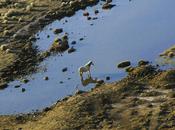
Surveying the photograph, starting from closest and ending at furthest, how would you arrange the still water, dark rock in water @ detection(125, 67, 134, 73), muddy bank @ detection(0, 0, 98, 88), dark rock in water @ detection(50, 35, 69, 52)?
1. dark rock in water @ detection(125, 67, 134, 73)
2. the still water
3. muddy bank @ detection(0, 0, 98, 88)
4. dark rock in water @ detection(50, 35, 69, 52)

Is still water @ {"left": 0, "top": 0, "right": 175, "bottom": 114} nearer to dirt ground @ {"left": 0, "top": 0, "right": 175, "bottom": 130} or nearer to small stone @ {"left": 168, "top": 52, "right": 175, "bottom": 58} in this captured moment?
small stone @ {"left": 168, "top": 52, "right": 175, "bottom": 58}

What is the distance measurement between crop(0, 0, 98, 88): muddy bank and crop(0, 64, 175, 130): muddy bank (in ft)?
34.9

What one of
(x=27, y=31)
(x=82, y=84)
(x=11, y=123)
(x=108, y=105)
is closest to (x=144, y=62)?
(x=82, y=84)

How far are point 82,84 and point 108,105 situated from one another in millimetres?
7971

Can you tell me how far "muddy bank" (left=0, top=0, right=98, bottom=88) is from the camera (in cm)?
5641

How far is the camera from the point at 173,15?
64.4 meters

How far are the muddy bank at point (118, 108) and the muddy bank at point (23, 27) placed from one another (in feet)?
34.9

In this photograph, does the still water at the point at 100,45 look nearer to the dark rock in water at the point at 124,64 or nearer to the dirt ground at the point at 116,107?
the dark rock in water at the point at 124,64

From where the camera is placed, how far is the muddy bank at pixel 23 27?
185ft

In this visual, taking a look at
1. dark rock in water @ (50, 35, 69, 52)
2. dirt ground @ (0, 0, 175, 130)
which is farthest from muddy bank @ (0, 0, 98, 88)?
dark rock in water @ (50, 35, 69, 52)

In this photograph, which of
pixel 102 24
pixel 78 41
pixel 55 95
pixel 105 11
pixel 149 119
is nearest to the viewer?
pixel 149 119

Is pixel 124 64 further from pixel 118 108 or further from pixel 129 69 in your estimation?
pixel 118 108

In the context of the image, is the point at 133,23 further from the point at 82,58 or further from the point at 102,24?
the point at 82,58

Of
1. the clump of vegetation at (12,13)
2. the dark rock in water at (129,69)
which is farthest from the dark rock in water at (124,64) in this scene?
the clump of vegetation at (12,13)
